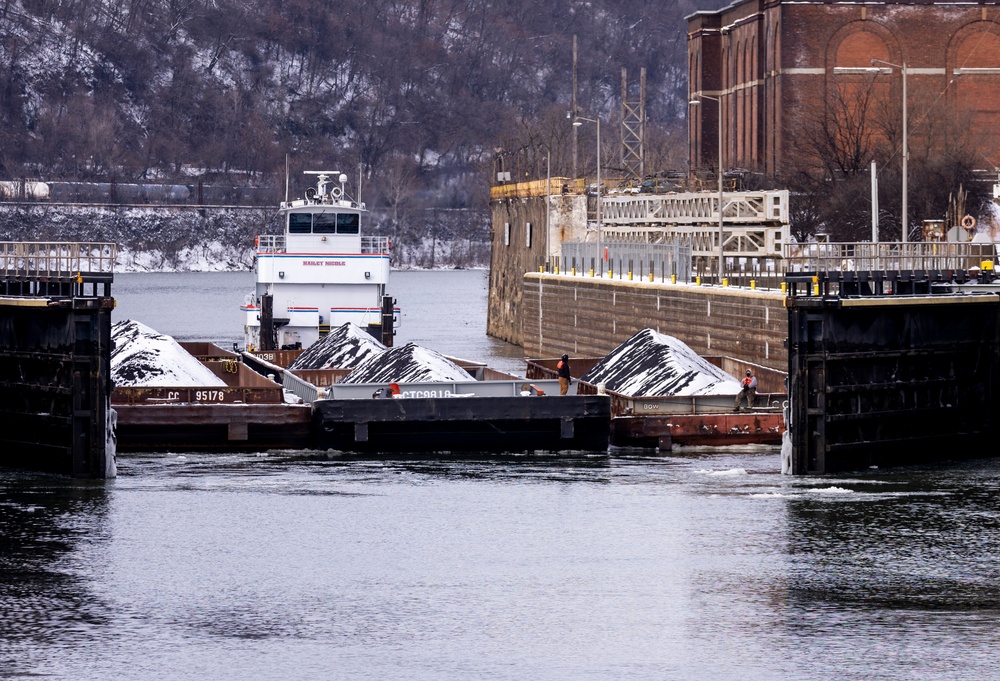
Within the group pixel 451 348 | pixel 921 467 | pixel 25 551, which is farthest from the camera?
pixel 451 348

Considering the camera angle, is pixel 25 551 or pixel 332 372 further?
pixel 332 372

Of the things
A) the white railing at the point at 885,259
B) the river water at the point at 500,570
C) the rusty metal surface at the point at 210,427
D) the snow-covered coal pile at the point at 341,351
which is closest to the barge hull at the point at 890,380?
the river water at the point at 500,570

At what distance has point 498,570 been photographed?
28.3 metres

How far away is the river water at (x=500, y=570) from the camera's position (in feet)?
75.3

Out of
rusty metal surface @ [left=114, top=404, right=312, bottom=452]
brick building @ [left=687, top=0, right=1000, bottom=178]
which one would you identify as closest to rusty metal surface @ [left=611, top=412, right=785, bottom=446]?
rusty metal surface @ [left=114, top=404, right=312, bottom=452]

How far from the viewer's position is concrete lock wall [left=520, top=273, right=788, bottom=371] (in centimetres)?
5100

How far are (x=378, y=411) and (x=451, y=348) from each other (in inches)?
1946

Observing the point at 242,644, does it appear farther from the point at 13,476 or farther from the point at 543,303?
the point at 543,303

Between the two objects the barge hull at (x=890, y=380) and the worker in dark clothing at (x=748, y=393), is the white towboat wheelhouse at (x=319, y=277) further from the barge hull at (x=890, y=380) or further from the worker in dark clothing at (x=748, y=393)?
the barge hull at (x=890, y=380)

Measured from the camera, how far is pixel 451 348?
290ft

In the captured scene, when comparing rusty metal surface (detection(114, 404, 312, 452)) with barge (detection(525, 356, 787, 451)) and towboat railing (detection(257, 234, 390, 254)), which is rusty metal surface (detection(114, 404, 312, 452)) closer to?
barge (detection(525, 356, 787, 451))

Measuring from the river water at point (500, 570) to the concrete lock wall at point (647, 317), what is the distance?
32.7 feet

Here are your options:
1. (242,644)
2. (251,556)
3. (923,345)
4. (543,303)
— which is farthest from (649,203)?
(242,644)

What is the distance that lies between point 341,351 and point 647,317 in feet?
51.0
